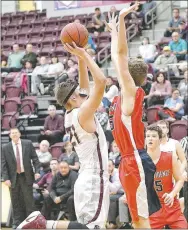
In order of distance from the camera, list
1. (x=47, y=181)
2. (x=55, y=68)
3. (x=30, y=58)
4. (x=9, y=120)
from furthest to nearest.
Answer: (x=30, y=58), (x=55, y=68), (x=9, y=120), (x=47, y=181)

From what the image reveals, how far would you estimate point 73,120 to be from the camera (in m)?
5.20

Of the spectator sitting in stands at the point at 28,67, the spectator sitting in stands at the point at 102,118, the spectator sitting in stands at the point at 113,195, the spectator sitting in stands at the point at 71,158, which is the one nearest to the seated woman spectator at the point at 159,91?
the spectator sitting in stands at the point at 102,118

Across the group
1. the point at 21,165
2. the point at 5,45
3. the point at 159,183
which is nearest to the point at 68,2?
the point at 5,45

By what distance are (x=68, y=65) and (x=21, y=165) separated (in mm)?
4885

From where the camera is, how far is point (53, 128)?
500 inches

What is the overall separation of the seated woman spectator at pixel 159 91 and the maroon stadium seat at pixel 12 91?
142 inches

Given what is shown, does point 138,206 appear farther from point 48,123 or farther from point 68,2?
point 68,2

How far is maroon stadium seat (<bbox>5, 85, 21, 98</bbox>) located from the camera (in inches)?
576

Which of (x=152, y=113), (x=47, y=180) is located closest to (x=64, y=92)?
(x=47, y=180)

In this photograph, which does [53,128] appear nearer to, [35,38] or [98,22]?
[98,22]

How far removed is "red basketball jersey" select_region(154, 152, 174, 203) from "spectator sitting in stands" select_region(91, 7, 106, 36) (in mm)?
11215

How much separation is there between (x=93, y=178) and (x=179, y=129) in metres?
5.81

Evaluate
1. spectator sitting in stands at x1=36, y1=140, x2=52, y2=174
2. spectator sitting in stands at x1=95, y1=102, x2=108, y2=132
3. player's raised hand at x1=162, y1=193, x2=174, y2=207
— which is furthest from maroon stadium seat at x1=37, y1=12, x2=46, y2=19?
player's raised hand at x1=162, y1=193, x2=174, y2=207

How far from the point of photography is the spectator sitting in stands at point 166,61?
13188 millimetres
